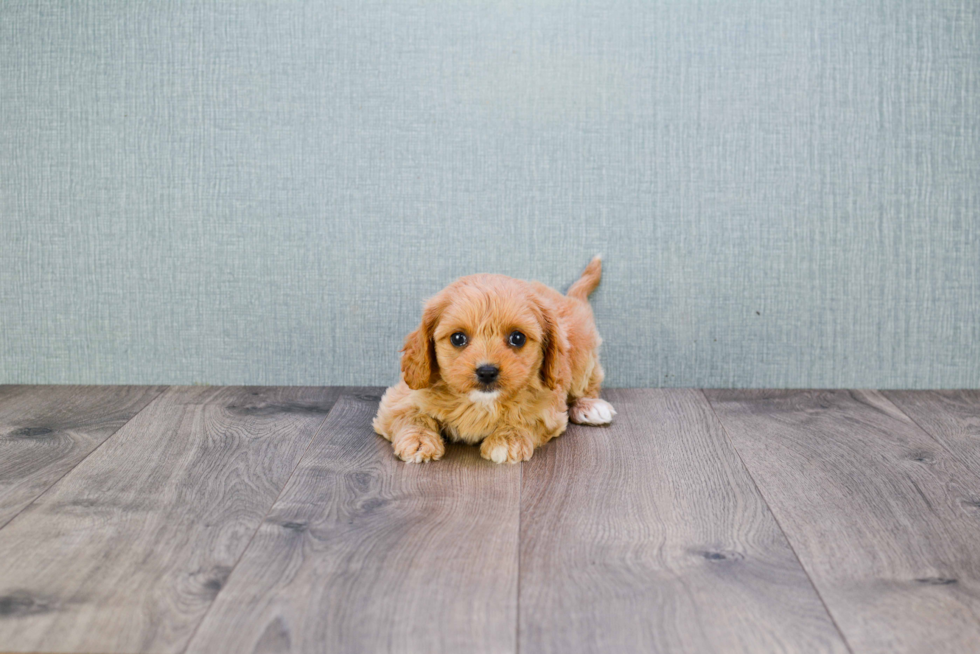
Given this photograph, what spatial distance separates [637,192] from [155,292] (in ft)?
4.96

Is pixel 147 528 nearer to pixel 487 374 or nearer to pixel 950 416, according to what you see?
pixel 487 374

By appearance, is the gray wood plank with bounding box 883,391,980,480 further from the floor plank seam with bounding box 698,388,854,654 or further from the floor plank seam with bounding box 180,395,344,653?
the floor plank seam with bounding box 180,395,344,653

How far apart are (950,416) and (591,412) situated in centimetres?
103

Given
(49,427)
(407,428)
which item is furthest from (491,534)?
(49,427)

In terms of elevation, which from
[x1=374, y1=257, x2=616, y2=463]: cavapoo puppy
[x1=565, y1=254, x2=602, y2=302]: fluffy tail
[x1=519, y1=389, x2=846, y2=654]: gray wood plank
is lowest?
[x1=519, y1=389, x2=846, y2=654]: gray wood plank

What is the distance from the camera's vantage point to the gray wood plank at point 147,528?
3.97 ft

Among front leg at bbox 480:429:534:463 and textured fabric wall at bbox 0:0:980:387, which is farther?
textured fabric wall at bbox 0:0:980:387

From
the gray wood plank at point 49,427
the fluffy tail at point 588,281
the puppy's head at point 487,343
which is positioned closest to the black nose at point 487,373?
the puppy's head at point 487,343

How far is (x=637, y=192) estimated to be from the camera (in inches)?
94.6

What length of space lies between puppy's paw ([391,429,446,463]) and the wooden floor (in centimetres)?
5

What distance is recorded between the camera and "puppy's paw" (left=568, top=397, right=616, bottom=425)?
2.18m

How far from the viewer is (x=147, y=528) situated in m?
1.53

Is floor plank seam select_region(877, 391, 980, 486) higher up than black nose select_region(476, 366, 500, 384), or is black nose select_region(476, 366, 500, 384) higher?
black nose select_region(476, 366, 500, 384)

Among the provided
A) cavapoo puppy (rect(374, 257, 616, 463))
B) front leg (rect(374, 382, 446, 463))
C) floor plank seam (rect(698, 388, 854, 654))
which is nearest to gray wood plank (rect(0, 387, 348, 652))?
front leg (rect(374, 382, 446, 463))
